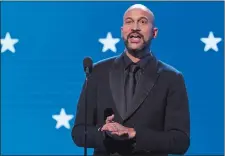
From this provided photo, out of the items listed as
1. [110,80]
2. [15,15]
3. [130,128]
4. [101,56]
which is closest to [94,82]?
[110,80]

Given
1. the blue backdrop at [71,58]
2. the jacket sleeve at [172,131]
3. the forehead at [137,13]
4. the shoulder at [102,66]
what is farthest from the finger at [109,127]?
the blue backdrop at [71,58]

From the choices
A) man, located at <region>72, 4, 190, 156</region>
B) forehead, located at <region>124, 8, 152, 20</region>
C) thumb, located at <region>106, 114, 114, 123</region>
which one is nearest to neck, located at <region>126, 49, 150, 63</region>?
man, located at <region>72, 4, 190, 156</region>

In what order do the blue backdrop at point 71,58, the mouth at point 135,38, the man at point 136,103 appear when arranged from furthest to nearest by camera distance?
the blue backdrop at point 71,58 → the mouth at point 135,38 → the man at point 136,103

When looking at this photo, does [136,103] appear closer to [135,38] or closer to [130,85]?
[130,85]

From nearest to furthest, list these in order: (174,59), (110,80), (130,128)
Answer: (130,128), (110,80), (174,59)

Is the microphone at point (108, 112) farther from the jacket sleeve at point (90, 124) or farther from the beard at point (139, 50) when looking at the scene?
the beard at point (139, 50)

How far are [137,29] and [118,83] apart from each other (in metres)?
0.21

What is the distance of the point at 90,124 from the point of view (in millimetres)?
1756

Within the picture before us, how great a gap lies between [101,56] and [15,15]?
1.81 ft

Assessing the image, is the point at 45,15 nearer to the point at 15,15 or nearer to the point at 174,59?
the point at 15,15

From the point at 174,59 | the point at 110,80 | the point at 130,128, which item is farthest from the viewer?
the point at 174,59

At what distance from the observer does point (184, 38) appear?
282 centimetres

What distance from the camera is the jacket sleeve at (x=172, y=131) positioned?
1672 millimetres

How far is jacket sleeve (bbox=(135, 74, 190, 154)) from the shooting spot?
5.49 ft
